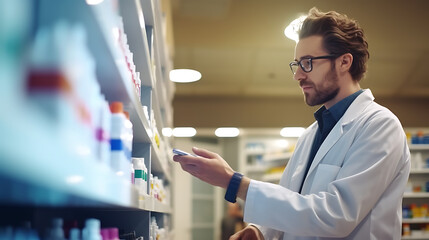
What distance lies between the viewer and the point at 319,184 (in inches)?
75.8

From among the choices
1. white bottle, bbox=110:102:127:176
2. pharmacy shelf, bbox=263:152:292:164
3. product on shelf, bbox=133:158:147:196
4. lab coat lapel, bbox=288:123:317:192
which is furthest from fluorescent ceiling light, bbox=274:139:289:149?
white bottle, bbox=110:102:127:176

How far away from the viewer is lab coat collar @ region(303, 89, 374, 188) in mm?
2021

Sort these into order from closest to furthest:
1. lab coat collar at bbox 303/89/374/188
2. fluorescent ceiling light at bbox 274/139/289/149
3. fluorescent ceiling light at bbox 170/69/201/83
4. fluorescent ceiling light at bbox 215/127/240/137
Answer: lab coat collar at bbox 303/89/374/188, fluorescent ceiling light at bbox 170/69/201/83, fluorescent ceiling light at bbox 215/127/240/137, fluorescent ceiling light at bbox 274/139/289/149

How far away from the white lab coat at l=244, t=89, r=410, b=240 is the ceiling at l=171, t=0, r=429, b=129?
13.2ft

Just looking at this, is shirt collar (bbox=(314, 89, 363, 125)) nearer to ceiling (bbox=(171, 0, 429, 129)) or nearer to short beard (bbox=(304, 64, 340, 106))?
short beard (bbox=(304, 64, 340, 106))

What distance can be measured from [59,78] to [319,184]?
1505mm

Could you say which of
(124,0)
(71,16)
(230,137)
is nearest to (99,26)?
(71,16)

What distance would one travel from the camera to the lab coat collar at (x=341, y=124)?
2.02 m

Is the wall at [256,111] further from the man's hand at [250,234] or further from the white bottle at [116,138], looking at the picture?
the white bottle at [116,138]

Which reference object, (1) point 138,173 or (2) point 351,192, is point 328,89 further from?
(1) point 138,173

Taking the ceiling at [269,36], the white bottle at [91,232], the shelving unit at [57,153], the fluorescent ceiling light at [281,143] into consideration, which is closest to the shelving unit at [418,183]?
the ceiling at [269,36]

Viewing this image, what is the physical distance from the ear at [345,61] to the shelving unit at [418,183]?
6.23 metres

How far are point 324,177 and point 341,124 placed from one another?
0.91 feet

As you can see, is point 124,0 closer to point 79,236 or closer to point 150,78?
point 150,78
